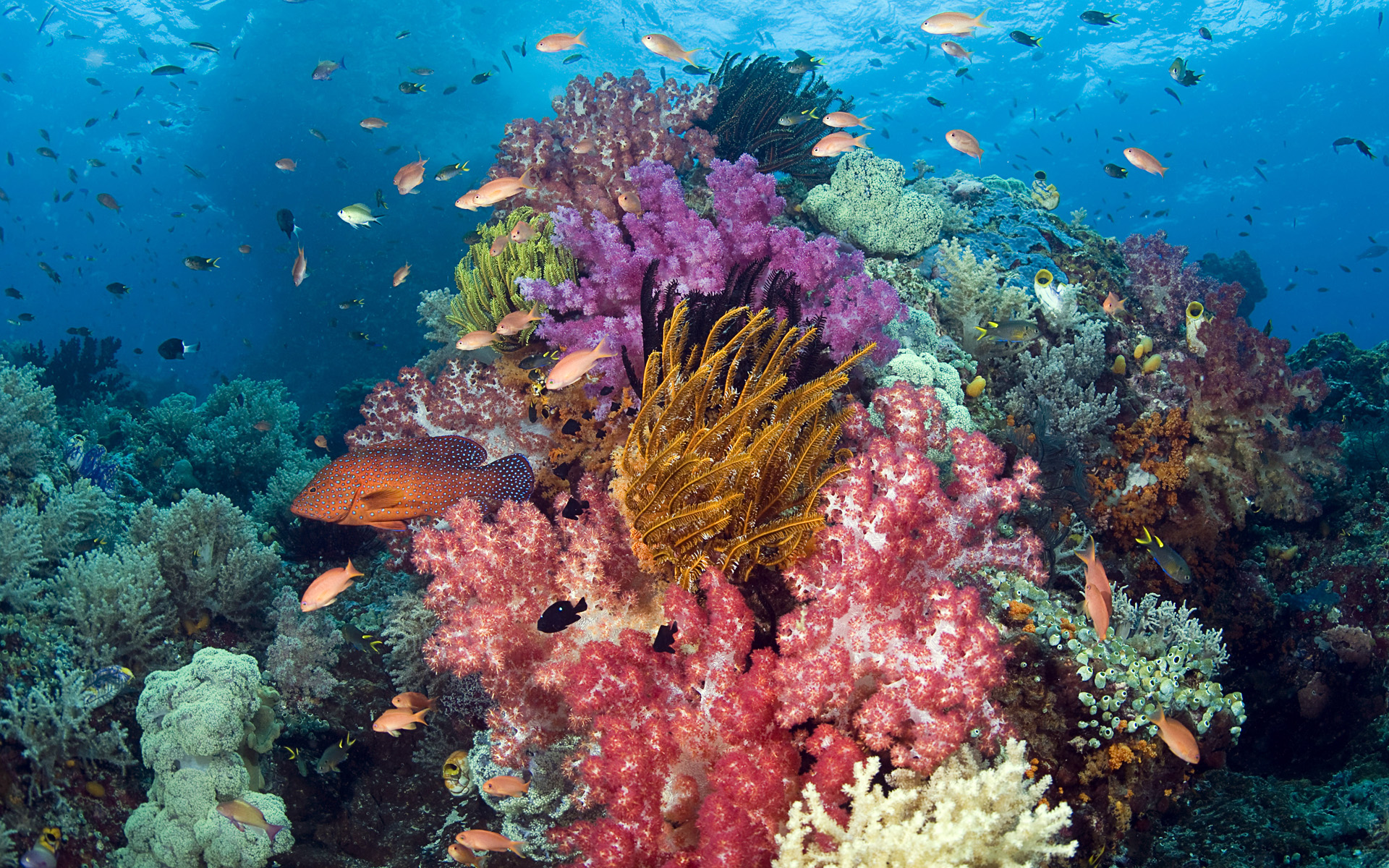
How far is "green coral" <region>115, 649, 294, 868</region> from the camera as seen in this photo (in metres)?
3.09

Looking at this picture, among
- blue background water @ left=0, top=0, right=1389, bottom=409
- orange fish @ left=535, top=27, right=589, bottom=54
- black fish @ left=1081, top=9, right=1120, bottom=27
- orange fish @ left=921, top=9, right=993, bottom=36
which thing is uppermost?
black fish @ left=1081, top=9, right=1120, bottom=27

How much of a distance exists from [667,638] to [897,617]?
97cm

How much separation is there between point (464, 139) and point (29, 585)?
134 feet

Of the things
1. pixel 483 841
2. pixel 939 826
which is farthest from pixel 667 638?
pixel 483 841

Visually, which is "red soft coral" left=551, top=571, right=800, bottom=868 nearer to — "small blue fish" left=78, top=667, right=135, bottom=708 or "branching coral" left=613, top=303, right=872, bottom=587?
"branching coral" left=613, top=303, right=872, bottom=587

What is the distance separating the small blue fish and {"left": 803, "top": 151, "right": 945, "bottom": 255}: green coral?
23.1 ft

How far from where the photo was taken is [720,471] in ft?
7.98

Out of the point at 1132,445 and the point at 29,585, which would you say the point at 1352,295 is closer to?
the point at 1132,445

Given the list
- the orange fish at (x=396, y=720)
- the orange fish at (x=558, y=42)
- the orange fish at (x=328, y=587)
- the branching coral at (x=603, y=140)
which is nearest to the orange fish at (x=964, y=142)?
the branching coral at (x=603, y=140)

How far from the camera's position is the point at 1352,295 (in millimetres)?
85125

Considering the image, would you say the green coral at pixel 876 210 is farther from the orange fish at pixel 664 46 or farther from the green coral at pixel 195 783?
the green coral at pixel 195 783

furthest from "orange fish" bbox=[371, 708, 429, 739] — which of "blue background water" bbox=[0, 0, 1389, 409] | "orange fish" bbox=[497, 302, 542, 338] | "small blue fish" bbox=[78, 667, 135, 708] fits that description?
"blue background water" bbox=[0, 0, 1389, 409]

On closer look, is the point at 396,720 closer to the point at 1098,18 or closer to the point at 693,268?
the point at 693,268

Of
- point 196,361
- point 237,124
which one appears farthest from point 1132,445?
point 196,361
